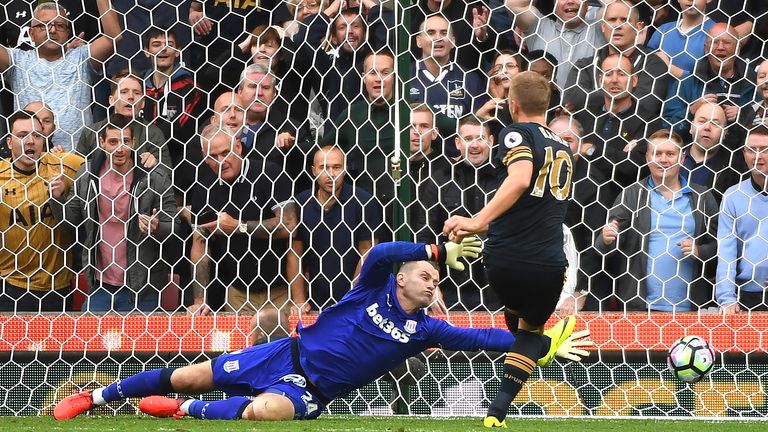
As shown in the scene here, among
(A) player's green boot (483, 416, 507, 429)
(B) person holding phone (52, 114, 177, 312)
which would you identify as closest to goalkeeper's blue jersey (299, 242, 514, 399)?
(A) player's green boot (483, 416, 507, 429)

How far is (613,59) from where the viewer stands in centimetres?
695

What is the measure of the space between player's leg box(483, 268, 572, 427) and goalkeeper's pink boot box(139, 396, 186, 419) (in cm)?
152

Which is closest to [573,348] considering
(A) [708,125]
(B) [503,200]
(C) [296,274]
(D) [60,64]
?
(B) [503,200]

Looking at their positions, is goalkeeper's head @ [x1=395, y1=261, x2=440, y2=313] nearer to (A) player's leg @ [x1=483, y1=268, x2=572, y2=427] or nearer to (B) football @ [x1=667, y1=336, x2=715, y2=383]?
(A) player's leg @ [x1=483, y1=268, x2=572, y2=427]

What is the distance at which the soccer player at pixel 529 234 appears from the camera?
4770 mm

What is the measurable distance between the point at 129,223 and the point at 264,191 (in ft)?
2.54

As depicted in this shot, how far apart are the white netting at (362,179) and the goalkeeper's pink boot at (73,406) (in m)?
0.62

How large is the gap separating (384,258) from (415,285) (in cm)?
33

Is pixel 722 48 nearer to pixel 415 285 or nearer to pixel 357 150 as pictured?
pixel 357 150

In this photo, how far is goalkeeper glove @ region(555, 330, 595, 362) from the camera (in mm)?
5574

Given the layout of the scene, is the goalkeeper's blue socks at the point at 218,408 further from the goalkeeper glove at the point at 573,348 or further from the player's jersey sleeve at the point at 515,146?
the player's jersey sleeve at the point at 515,146

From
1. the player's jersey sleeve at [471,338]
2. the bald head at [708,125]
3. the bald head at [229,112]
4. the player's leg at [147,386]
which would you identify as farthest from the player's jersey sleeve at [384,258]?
the bald head at [708,125]

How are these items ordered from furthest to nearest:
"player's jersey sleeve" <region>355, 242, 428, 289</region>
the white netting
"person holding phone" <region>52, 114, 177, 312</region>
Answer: "person holding phone" <region>52, 114, 177, 312</region> → the white netting → "player's jersey sleeve" <region>355, 242, 428, 289</region>

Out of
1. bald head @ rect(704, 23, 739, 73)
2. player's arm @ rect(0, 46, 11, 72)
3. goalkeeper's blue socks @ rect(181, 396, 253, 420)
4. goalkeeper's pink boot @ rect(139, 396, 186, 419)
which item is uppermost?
bald head @ rect(704, 23, 739, 73)
